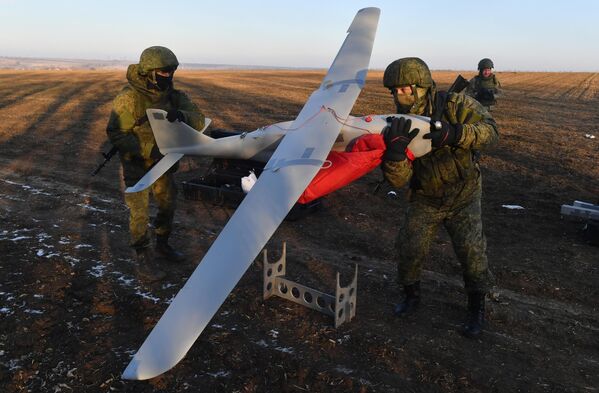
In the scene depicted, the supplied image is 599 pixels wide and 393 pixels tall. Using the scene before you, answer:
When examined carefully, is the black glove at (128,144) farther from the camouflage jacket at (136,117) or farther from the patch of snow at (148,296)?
the patch of snow at (148,296)

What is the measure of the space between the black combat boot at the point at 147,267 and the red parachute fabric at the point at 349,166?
98.0 inches

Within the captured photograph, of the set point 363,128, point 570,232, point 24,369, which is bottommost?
point 24,369

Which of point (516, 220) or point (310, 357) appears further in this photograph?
point (516, 220)

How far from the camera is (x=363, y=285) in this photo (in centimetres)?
590

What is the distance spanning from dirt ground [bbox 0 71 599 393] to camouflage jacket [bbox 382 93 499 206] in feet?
5.27

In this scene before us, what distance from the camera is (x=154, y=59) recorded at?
5.51 metres

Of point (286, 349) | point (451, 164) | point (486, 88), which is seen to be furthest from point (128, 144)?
point (486, 88)

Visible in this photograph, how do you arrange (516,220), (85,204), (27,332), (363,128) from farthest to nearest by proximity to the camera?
(85,204) < (516,220) < (363,128) < (27,332)

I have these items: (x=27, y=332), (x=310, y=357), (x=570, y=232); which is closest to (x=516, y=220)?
(x=570, y=232)

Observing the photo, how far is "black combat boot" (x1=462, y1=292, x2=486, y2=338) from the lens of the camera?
4.76 m

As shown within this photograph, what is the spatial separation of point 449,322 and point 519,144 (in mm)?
11059

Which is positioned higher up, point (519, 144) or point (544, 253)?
point (519, 144)

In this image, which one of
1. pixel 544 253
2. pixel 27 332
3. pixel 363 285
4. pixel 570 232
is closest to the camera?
pixel 27 332

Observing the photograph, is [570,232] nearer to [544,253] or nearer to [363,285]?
[544,253]
